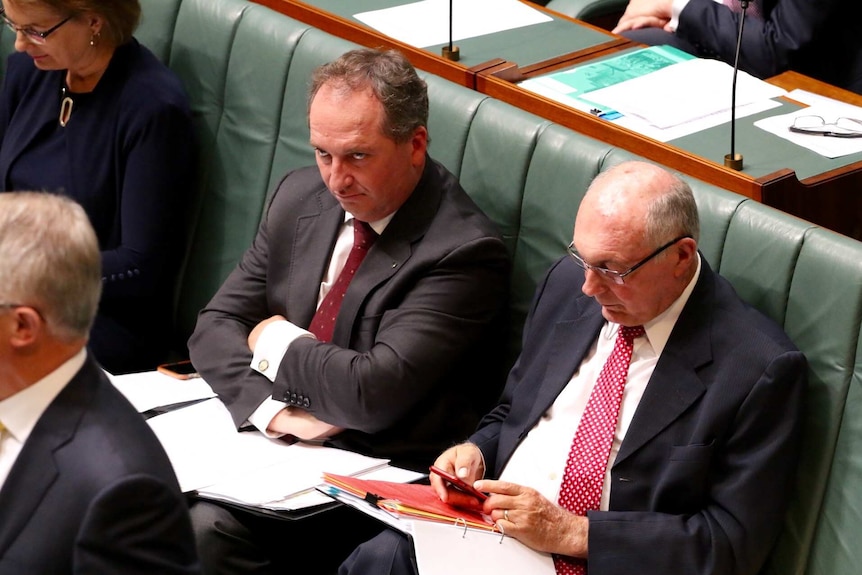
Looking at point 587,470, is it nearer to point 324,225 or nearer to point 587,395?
point 587,395

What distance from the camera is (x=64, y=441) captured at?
1.72m

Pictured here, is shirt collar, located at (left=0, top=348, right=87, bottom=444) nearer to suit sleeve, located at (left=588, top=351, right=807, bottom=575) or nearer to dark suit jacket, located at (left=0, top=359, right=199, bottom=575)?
dark suit jacket, located at (left=0, top=359, right=199, bottom=575)

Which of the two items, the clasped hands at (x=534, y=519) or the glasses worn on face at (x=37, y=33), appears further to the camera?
the glasses worn on face at (x=37, y=33)

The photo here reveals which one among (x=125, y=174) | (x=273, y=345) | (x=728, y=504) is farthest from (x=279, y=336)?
(x=728, y=504)

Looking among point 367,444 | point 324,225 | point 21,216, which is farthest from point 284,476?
point 21,216

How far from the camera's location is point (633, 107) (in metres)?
3.01

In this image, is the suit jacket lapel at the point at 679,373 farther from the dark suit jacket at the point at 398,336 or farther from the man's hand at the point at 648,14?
the man's hand at the point at 648,14

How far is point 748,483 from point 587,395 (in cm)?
36

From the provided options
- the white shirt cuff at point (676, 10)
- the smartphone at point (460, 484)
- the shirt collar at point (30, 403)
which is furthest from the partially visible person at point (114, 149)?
the shirt collar at point (30, 403)

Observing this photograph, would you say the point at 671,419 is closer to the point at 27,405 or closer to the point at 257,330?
the point at 257,330

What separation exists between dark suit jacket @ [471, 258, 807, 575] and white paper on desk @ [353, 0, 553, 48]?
4.30ft

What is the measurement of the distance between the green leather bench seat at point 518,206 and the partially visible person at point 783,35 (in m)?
0.94

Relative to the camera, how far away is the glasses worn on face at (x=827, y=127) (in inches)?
114

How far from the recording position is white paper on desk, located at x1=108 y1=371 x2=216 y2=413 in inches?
119
